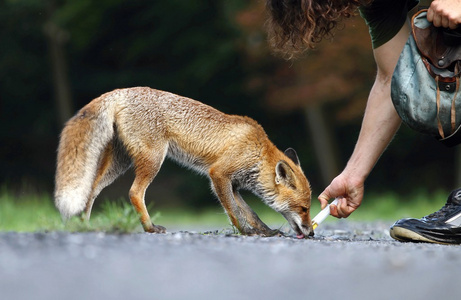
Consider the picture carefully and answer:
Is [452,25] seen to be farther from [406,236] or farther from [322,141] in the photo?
[322,141]

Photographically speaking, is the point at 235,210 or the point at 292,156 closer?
the point at 235,210

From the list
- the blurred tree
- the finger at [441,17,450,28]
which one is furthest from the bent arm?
the blurred tree

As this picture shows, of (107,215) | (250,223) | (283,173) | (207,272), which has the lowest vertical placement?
(250,223)

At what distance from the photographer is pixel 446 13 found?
4.15 meters

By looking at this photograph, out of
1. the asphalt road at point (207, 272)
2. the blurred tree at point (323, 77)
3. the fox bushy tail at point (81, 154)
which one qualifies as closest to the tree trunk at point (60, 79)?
the blurred tree at point (323, 77)

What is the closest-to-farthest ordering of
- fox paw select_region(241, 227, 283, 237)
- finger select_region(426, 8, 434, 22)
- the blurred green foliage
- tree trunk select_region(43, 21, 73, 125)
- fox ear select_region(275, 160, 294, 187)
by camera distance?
finger select_region(426, 8, 434, 22)
fox paw select_region(241, 227, 283, 237)
fox ear select_region(275, 160, 294, 187)
the blurred green foliage
tree trunk select_region(43, 21, 73, 125)

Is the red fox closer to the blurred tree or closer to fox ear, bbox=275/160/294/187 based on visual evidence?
fox ear, bbox=275/160/294/187

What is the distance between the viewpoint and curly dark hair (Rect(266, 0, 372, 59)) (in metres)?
4.76

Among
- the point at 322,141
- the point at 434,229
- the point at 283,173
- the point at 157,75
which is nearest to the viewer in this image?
the point at 434,229

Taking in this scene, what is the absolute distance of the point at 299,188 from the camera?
5.83 meters

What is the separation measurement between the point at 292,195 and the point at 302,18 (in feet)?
5.43

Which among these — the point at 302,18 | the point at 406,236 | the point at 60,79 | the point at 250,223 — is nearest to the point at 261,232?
the point at 250,223

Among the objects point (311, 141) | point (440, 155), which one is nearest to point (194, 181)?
point (311, 141)

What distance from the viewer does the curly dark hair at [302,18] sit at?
187 inches
